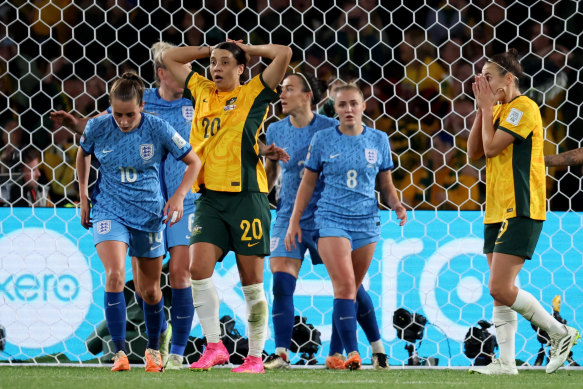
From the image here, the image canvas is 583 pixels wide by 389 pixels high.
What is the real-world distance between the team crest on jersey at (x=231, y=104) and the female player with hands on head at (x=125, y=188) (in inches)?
10.5

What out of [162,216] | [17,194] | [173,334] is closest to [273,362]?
[173,334]

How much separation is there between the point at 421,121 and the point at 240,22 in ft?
5.29

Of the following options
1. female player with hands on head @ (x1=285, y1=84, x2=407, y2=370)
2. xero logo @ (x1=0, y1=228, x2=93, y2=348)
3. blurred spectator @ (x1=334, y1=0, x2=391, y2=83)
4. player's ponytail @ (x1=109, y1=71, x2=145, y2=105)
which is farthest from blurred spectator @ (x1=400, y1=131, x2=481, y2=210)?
player's ponytail @ (x1=109, y1=71, x2=145, y2=105)

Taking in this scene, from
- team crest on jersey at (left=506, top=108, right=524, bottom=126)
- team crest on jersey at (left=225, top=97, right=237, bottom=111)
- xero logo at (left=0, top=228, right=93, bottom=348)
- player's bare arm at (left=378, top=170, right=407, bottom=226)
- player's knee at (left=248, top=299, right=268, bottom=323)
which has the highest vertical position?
team crest on jersey at (left=506, top=108, right=524, bottom=126)

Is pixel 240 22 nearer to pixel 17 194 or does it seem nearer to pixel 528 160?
pixel 17 194

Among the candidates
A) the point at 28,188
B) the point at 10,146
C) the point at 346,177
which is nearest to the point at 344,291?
the point at 346,177

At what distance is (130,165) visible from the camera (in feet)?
13.8

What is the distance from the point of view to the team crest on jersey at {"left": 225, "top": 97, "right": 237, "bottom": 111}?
13.6 ft

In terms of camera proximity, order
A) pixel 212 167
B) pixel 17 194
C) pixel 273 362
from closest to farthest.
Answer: pixel 212 167
pixel 273 362
pixel 17 194

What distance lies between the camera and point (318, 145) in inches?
185

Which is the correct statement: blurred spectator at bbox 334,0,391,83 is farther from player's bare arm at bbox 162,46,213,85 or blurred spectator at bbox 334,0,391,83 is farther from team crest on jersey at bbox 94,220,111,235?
team crest on jersey at bbox 94,220,111,235

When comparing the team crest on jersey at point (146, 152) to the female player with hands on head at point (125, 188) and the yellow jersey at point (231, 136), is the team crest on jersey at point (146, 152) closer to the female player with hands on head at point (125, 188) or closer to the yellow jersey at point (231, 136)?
the female player with hands on head at point (125, 188)

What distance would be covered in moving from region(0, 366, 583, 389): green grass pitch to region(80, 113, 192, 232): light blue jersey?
755 millimetres

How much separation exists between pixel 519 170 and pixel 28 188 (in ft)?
10.8
